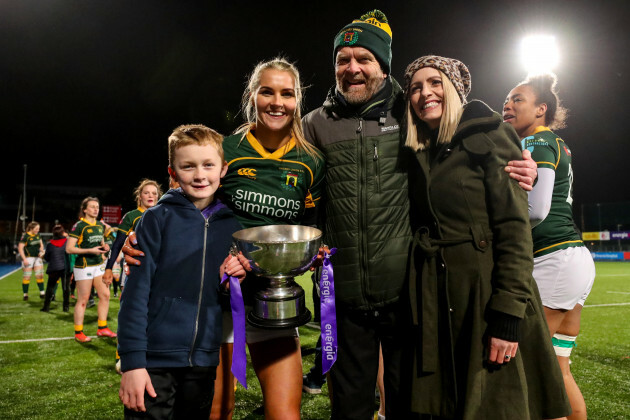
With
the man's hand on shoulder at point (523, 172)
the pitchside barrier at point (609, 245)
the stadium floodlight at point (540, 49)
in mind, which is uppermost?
the stadium floodlight at point (540, 49)

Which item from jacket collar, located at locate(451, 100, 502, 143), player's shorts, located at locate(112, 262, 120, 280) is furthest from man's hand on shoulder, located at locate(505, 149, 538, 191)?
player's shorts, located at locate(112, 262, 120, 280)

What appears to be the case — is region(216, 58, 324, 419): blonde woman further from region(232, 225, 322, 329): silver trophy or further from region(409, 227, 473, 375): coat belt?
region(409, 227, 473, 375): coat belt

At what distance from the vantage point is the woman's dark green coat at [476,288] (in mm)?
1725

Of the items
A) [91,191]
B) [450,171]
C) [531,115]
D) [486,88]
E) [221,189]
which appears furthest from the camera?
[91,191]

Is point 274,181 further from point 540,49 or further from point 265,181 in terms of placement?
point 540,49

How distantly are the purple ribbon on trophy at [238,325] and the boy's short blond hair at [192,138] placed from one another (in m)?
0.62

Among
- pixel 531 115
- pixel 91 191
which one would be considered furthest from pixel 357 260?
pixel 91 191

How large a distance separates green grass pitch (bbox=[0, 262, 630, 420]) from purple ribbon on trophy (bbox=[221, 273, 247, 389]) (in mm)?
1811

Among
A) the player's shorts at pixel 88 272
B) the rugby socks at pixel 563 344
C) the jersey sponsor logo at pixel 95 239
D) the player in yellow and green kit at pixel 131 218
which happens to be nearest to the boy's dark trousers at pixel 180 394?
the rugby socks at pixel 563 344

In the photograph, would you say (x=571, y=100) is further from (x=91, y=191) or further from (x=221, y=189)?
(x=91, y=191)

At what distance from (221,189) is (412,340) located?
1.18 m

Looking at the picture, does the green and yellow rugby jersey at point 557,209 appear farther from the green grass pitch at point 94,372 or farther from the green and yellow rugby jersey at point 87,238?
the green and yellow rugby jersey at point 87,238

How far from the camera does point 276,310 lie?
168 centimetres

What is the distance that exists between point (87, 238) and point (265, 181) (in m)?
5.76
